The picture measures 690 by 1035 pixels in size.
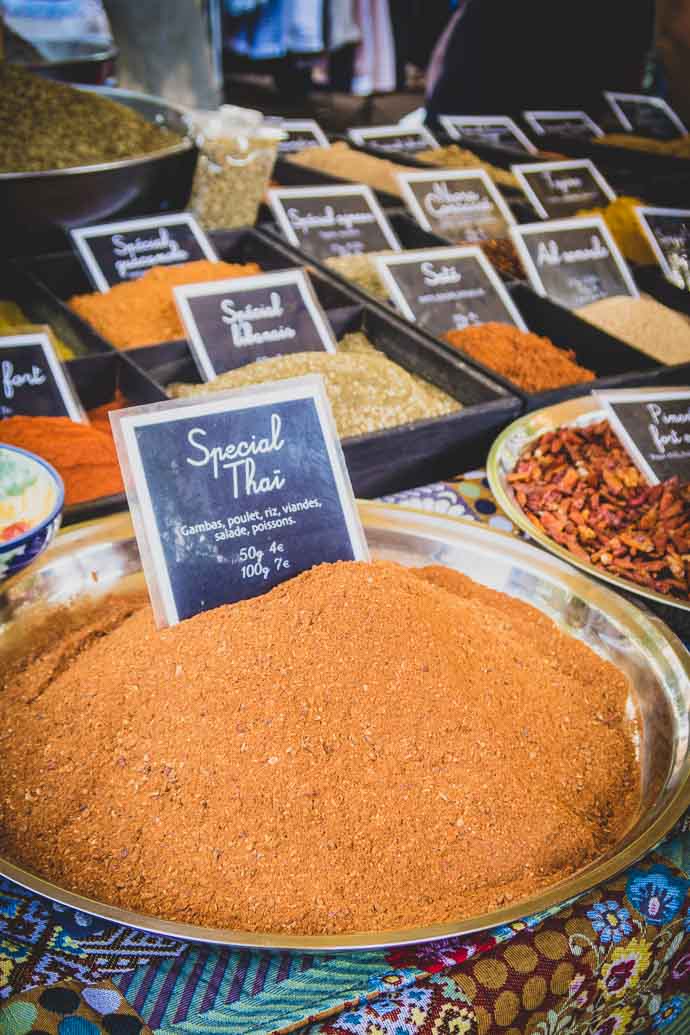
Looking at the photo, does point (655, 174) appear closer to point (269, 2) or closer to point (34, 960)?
point (34, 960)

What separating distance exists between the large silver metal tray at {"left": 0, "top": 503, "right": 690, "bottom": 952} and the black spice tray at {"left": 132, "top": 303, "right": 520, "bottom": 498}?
0.21m

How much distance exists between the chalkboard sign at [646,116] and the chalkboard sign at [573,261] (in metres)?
1.66

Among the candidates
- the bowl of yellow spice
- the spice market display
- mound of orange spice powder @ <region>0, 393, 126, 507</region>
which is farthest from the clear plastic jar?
mound of orange spice powder @ <region>0, 393, 126, 507</region>

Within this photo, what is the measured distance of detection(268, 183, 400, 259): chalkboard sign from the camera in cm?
190

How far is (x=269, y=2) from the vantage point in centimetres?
520

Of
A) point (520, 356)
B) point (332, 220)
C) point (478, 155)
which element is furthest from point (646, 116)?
point (520, 356)

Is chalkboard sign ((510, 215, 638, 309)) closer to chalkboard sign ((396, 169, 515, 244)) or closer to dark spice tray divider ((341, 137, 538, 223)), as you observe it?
chalkboard sign ((396, 169, 515, 244))

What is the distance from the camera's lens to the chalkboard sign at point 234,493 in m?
0.77

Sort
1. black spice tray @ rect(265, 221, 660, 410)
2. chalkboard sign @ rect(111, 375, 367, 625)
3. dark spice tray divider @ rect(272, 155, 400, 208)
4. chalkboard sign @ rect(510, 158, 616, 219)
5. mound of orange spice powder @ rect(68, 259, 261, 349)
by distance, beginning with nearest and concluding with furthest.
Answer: chalkboard sign @ rect(111, 375, 367, 625) < black spice tray @ rect(265, 221, 660, 410) < mound of orange spice powder @ rect(68, 259, 261, 349) < chalkboard sign @ rect(510, 158, 616, 219) < dark spice tray divider @ rect(272, 155, 400, 208)

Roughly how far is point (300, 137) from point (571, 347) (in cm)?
157

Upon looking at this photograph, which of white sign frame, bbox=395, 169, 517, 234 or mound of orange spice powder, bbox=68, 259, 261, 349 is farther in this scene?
white sign frame, bbox=395, 169, 517, 234

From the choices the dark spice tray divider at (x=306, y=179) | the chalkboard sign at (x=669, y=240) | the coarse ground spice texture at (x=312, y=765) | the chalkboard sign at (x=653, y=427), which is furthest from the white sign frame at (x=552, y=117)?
the coarse ground spice texture at (x=312, y=765)

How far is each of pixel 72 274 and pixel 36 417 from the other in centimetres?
64

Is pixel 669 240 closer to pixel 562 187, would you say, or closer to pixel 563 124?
pixel 562 187
